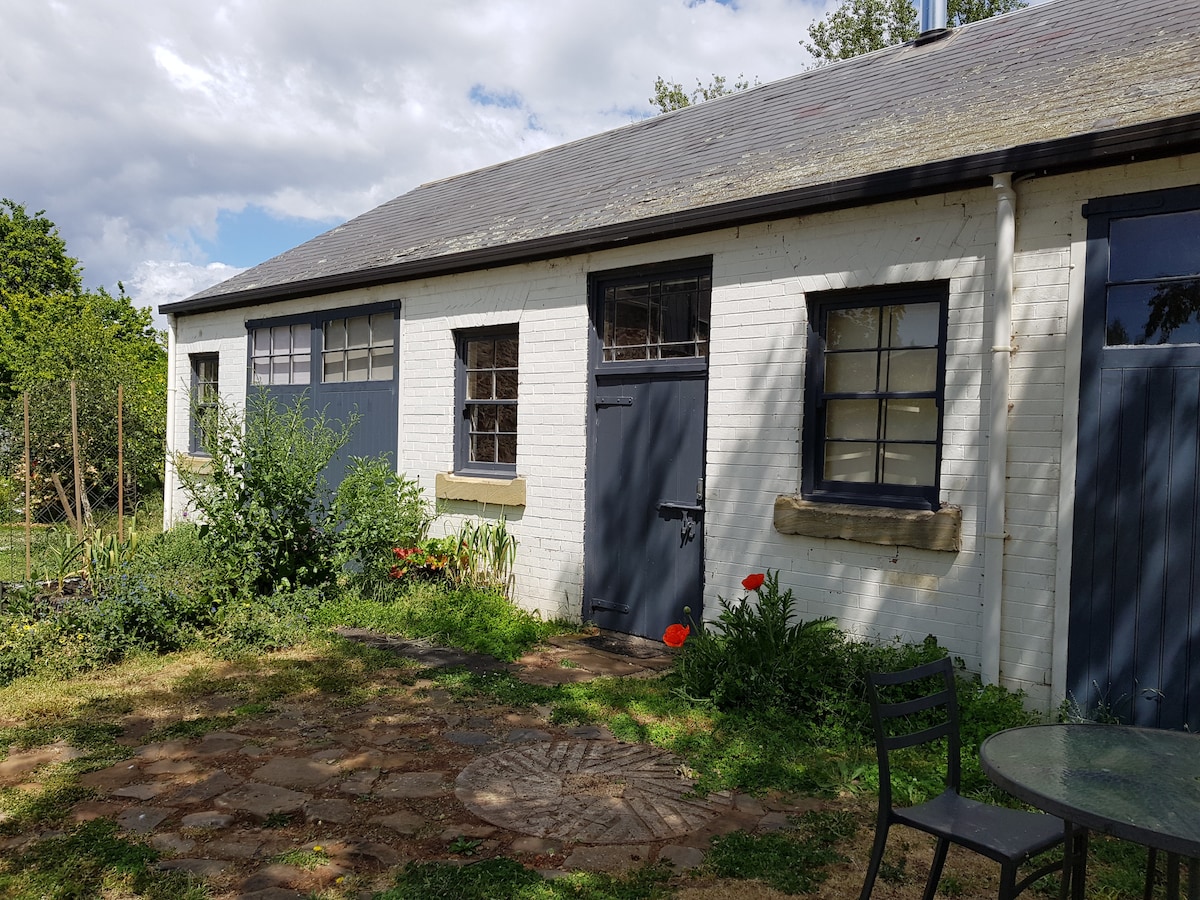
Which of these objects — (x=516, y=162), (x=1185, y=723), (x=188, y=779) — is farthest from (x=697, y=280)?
(x=516, y=162)

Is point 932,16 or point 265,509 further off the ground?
point 932,16

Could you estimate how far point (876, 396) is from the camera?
220 inches

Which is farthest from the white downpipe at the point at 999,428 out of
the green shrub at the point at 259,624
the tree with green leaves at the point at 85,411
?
the tree with green leaves at the point at 85,411

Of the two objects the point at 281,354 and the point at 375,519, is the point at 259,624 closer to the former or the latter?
the point at 375,519

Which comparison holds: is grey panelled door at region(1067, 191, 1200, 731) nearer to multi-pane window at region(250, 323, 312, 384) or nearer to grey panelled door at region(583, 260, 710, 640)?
grey panelled door at region(583, 260, 710, 640)

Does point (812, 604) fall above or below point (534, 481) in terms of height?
below

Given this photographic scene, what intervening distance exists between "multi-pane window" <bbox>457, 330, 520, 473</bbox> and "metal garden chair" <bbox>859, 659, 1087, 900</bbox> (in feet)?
18.0

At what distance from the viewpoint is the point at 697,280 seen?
6664 millimetres

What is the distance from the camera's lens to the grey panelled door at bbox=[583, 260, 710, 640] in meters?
6.59

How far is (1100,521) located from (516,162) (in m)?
9.10

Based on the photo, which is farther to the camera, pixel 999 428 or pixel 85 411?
pixel 85 411

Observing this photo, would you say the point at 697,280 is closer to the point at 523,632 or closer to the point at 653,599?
the point at 653,599

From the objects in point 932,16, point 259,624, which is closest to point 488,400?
point 259,624

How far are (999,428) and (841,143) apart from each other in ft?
9.50
